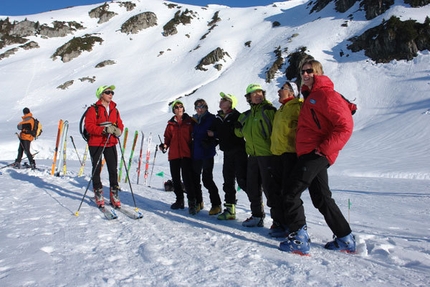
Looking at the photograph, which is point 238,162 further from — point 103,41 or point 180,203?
point 103,41

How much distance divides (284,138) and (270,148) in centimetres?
32

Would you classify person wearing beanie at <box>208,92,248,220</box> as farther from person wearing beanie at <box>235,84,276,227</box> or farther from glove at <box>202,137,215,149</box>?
person wearing beanie at <box>235,84,276,227</box>

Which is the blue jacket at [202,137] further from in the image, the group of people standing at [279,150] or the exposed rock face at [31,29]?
the exposed rock face at [31,29]

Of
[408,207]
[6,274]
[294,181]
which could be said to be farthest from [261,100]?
[408,207]

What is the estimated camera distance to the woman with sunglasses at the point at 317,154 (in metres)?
2.85

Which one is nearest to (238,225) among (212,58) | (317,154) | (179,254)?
(179,254)

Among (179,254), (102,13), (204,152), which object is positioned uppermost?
(102,13)

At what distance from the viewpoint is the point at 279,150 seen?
3471 mm

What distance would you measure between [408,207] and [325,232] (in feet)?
8.32

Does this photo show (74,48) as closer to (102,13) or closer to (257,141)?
(102,13)

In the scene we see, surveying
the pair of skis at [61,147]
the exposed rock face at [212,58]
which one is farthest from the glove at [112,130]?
the exposed rock face at [212,58]

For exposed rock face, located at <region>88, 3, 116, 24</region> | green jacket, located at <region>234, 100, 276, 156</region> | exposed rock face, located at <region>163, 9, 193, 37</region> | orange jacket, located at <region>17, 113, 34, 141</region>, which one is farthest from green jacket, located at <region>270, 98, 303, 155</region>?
exposed rock face, located at <region>88, 3, 116, 24</region>

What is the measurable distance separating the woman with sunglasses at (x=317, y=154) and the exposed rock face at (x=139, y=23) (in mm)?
72719

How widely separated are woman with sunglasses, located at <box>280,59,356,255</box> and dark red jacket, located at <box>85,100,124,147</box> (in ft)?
9.29
